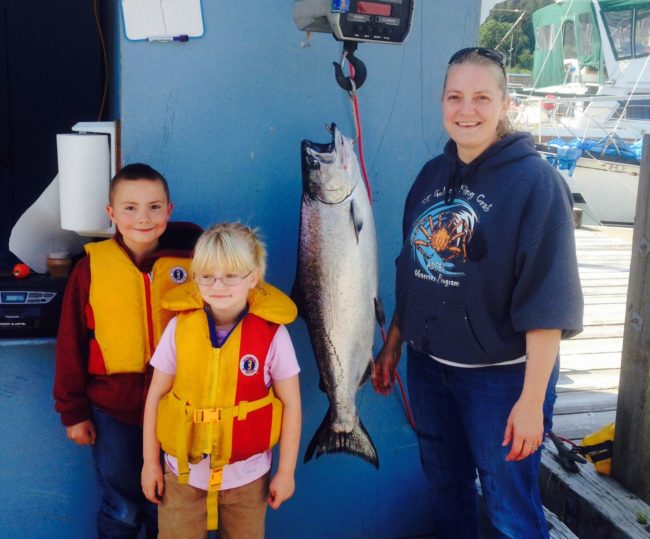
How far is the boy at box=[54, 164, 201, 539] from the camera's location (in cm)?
246

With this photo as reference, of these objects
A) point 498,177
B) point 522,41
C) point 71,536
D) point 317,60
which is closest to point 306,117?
point 317,60

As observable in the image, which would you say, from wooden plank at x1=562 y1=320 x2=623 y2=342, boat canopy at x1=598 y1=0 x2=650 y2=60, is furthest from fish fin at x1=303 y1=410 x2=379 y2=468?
boat canopy at x1=598 y1=0 x2=650 y2=60

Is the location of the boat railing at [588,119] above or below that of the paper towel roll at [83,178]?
above

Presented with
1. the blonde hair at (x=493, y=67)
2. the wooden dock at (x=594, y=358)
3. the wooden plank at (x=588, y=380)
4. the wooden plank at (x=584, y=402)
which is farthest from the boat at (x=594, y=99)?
the blonde hair at (x=493, y=67)

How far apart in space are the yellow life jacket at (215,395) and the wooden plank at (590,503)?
1586mm

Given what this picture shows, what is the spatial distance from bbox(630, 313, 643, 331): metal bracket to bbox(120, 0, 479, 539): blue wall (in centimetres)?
109

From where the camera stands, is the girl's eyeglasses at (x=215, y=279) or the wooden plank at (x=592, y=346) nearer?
the girl's eyeglasses at (x=215, y=279)

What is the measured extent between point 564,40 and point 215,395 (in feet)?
A: 81.0

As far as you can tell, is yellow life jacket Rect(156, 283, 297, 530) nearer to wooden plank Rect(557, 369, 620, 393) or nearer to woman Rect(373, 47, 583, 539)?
woman Rect(373, 47, 583, 539)

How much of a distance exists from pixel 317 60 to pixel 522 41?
53807 mm

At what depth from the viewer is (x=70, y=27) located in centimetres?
550

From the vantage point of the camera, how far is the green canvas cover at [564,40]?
2170cm

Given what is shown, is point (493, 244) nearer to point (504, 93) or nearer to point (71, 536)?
point (504, 93)

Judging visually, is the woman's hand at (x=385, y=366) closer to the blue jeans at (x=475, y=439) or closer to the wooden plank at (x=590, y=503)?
the blue jeans at (x=475, y=439)
